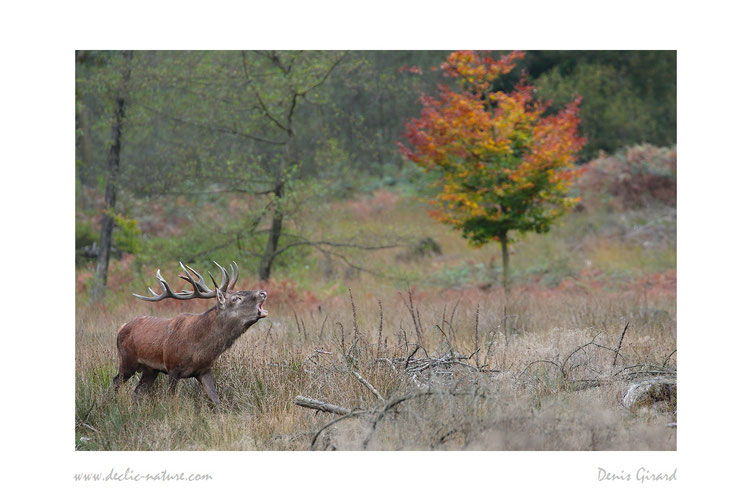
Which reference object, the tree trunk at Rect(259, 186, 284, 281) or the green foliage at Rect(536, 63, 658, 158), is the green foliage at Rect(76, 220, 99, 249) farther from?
the green foliage at Rect(536, 63, 658, 158)

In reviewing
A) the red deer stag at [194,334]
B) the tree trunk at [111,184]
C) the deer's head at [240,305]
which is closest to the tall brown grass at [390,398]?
the red deer stag at [194,334]

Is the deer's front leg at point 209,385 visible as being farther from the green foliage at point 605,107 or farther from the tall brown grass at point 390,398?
the green foliage at point 605,107

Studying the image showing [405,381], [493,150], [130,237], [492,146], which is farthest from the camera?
[130,237]

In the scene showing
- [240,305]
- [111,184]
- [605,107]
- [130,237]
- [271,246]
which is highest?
[605,107]

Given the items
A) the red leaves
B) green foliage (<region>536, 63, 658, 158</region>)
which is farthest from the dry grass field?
green foliage (<region>536, 63, 658, 158</region>)

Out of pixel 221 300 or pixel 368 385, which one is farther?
pixel 368 385

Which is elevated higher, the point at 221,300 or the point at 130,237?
the point at 130,237

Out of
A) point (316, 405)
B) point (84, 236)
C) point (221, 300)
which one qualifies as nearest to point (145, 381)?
point (221, 300)

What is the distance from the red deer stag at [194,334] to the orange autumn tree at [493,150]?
266 inches

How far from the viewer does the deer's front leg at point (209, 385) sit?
570 cm

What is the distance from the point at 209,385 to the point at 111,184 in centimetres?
771

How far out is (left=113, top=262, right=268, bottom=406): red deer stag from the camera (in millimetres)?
5484

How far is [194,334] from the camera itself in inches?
220

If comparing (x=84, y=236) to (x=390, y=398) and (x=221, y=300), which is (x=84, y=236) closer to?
(x=221, y=300)
